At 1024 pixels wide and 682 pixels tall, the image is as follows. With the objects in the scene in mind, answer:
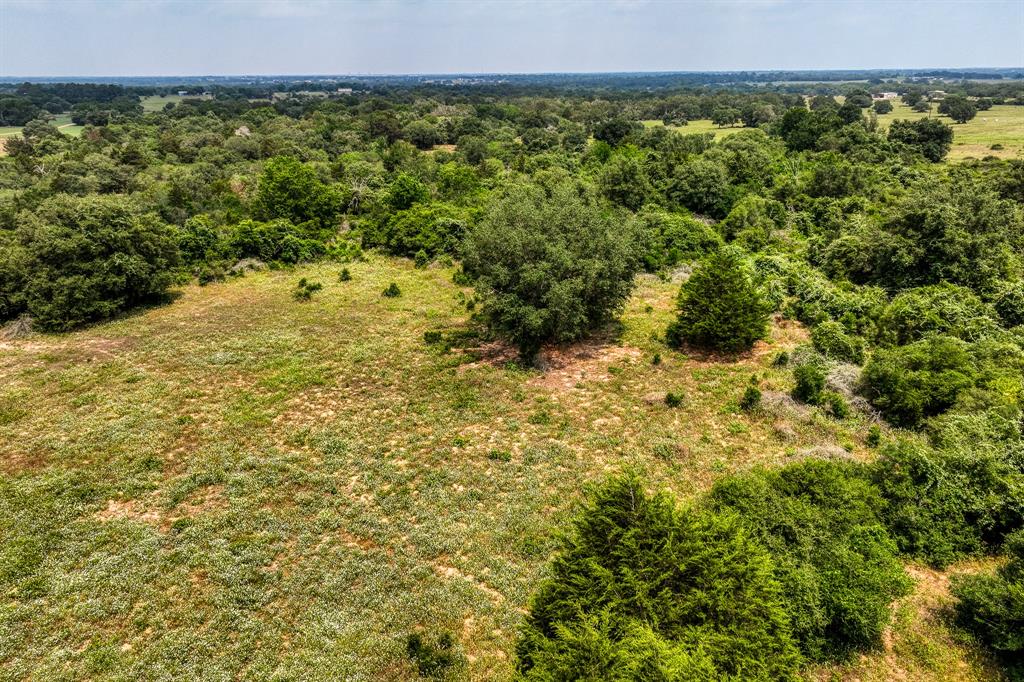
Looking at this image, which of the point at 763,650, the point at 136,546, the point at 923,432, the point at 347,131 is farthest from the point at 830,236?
the point at 347,131

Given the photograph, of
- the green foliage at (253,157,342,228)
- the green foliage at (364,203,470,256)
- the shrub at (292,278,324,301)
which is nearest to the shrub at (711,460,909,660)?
the shrub at (292,278,324,301)

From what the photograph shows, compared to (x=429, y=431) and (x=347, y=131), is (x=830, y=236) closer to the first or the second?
(x=429, y=431)

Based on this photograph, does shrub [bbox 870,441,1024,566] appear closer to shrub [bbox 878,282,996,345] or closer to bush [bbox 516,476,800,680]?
bush [bbox 516,476,800,680]

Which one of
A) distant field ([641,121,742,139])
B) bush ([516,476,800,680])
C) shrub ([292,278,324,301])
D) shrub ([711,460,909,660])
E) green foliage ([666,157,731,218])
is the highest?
distant field ([641,121,742,139])

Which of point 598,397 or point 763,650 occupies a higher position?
point 763,650

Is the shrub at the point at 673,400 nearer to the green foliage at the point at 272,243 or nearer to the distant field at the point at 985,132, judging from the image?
the green foliage at the point at 272,243

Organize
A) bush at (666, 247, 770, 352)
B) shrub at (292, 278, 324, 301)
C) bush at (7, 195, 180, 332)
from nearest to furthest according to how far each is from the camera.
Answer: bush at (666, 247, 770, 352) < bush at (7, 195, 180, 332) < shrub at (292, 278, 324, 301)

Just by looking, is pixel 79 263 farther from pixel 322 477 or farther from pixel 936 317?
pixel 936 317
